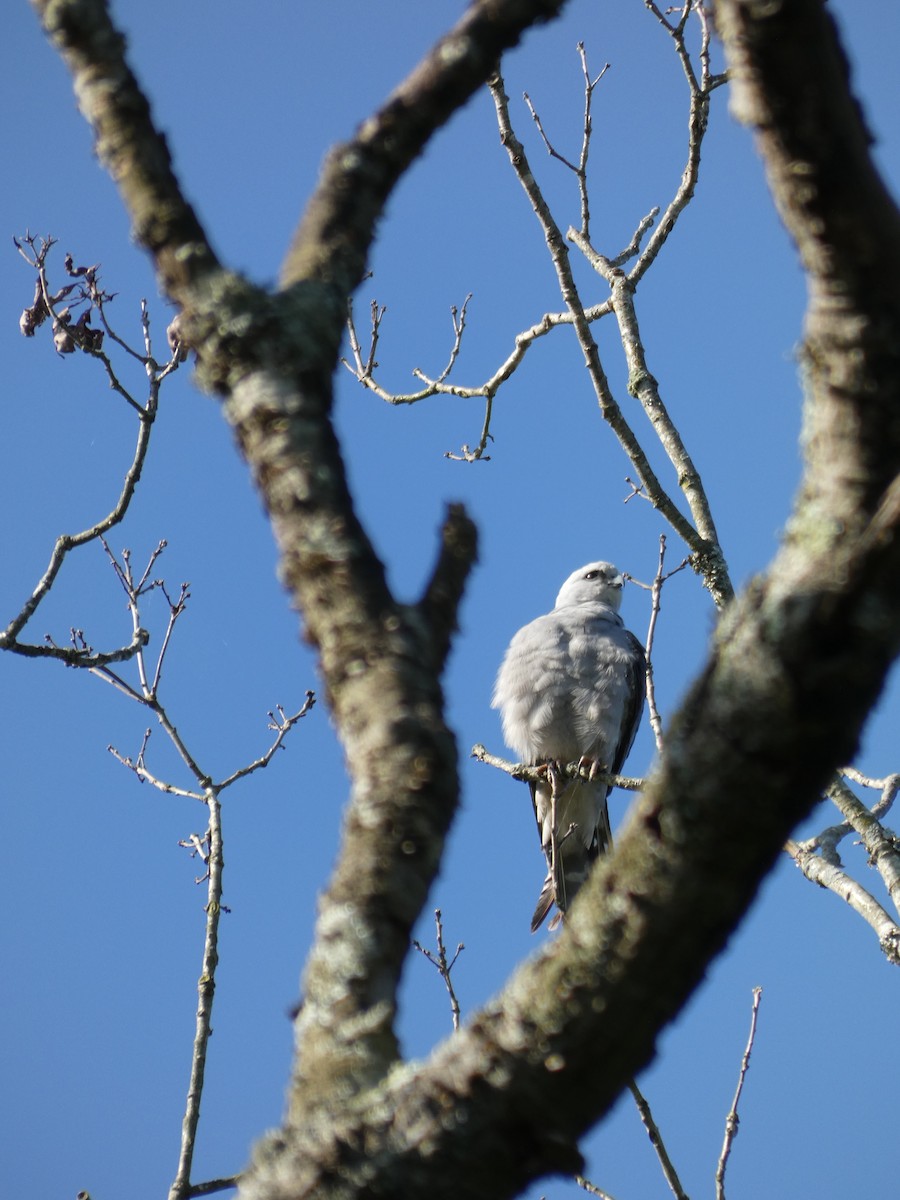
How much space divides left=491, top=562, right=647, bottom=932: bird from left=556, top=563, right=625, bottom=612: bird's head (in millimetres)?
831

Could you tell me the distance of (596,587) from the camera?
30.0 ft

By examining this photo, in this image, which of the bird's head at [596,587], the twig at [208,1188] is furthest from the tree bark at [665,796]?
the bird's head at [596,587]

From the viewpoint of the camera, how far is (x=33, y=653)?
329cm

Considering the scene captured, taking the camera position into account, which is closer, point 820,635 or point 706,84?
point 820,635

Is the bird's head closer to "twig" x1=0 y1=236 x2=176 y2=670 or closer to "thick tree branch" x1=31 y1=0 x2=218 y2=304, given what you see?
"twig" x1=0 y1=236 x2=176 y2=670

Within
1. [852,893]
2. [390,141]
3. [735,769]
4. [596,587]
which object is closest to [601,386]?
[852,893]

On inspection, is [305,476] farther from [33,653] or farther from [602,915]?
[33,653]

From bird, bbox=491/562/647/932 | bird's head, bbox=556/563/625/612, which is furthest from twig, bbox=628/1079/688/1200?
bird's head, bbox=556/563/625/612

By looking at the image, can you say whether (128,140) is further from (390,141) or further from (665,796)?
(665,796)

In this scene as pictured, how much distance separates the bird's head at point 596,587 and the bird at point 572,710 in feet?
2.72

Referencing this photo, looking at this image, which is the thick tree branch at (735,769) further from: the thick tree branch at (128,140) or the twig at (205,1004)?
the twig at (205,1004)

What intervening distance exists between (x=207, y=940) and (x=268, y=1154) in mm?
2574

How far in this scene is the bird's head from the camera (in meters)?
9.12

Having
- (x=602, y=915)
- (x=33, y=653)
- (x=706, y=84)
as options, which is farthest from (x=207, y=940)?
(x=706, y=84)
